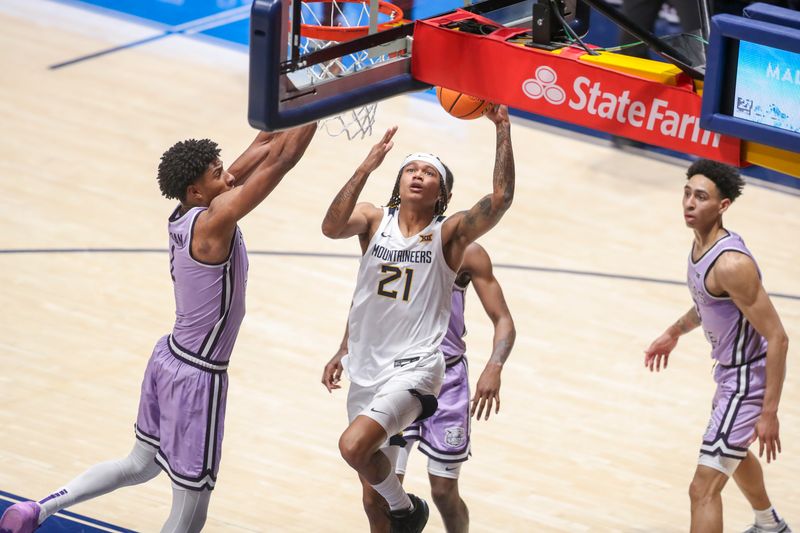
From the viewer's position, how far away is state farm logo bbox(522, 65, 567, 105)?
17.8 feet

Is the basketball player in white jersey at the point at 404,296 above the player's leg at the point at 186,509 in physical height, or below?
above

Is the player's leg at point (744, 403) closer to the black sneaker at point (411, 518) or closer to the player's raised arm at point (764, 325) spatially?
the player's raised arm at point (764, 325)

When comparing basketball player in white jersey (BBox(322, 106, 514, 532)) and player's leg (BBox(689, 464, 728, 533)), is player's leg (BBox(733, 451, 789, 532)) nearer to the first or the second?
player's leg (BBox(689, 464, 728, 533))

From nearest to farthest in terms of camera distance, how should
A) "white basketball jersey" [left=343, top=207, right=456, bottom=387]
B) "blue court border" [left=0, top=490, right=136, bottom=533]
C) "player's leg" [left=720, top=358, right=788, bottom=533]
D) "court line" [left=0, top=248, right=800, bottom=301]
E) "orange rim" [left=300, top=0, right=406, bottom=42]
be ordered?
"orange rim" [left=300, top=0, right=406, bottom=42]
"white basketball jersey" [left=343, top=207, right=456, bottom=387]
"player's leg" [left=720, top=358, right=788, bottom=533]
"blue court border" [left=0, top=490, right=136, bottom=533]
"court line" [left=0, top=248, right=800, bottom=301]

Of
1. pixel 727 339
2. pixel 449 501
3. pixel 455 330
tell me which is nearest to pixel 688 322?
pixel 727 339

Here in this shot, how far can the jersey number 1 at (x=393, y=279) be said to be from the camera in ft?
20.9

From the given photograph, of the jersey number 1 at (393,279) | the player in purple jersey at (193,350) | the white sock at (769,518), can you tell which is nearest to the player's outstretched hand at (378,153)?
the player in purple jersey at (193,350)

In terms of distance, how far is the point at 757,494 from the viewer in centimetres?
706

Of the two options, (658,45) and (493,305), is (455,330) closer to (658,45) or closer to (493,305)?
(493,305)

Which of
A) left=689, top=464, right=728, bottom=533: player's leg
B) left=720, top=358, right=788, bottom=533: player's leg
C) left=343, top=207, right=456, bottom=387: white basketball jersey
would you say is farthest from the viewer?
left=720, top=358, right=788, bottom=533: player's leg

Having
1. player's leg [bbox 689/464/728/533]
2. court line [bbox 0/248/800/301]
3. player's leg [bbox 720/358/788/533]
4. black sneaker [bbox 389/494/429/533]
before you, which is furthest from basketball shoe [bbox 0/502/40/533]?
court line [bbox 0/248/800/301]

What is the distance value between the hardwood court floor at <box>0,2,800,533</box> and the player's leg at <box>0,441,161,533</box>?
691 mm

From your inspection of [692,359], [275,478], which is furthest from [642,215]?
[275,478]

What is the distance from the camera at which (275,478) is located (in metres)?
7.75
